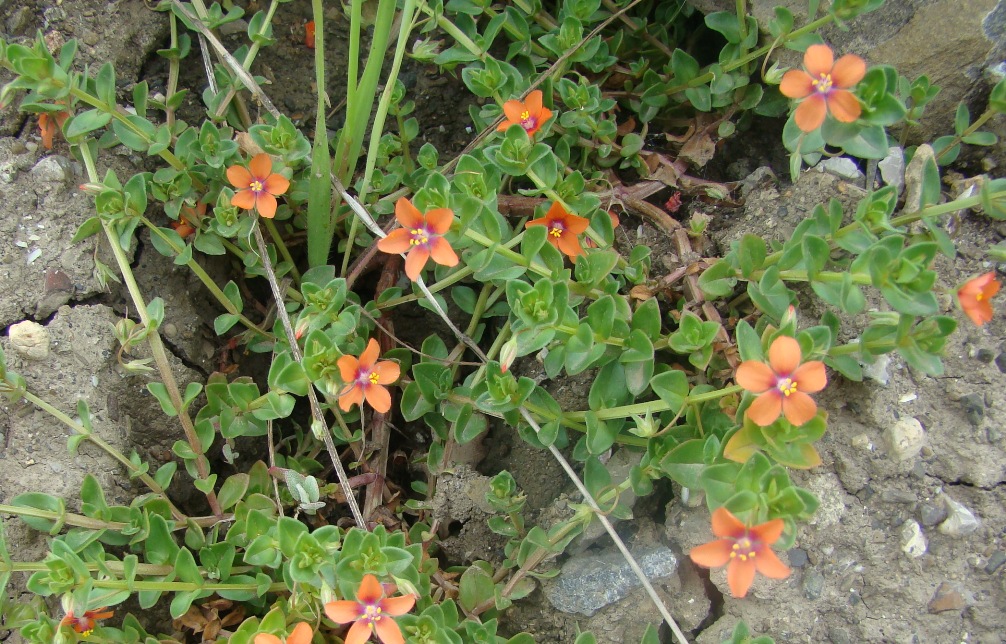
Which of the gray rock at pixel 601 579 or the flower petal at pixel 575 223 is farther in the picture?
the flower petal at pixel 575 223

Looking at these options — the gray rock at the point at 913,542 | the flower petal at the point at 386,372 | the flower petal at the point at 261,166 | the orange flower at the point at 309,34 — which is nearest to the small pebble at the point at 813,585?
the gray rock at the point at 913,542

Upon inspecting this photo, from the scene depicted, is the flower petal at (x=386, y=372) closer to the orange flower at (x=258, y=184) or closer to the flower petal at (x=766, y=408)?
the orange flower at (x=258, y=184)

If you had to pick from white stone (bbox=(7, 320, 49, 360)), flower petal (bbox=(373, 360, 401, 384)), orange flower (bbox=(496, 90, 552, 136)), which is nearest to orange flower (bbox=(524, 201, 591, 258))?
orange flower (bbox=(496, 90, 552, 136))

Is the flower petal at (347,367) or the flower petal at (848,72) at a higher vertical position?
the flower petal at (848,72)

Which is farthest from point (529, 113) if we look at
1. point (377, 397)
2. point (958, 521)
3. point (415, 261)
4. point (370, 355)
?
point (958, 521)

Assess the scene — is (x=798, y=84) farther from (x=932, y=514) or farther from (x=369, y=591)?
(x=369, y=591)

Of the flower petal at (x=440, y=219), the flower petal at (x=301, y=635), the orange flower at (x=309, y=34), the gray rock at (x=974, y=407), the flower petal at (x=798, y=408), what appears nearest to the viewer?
the flower petal at (x=798, y=408)
